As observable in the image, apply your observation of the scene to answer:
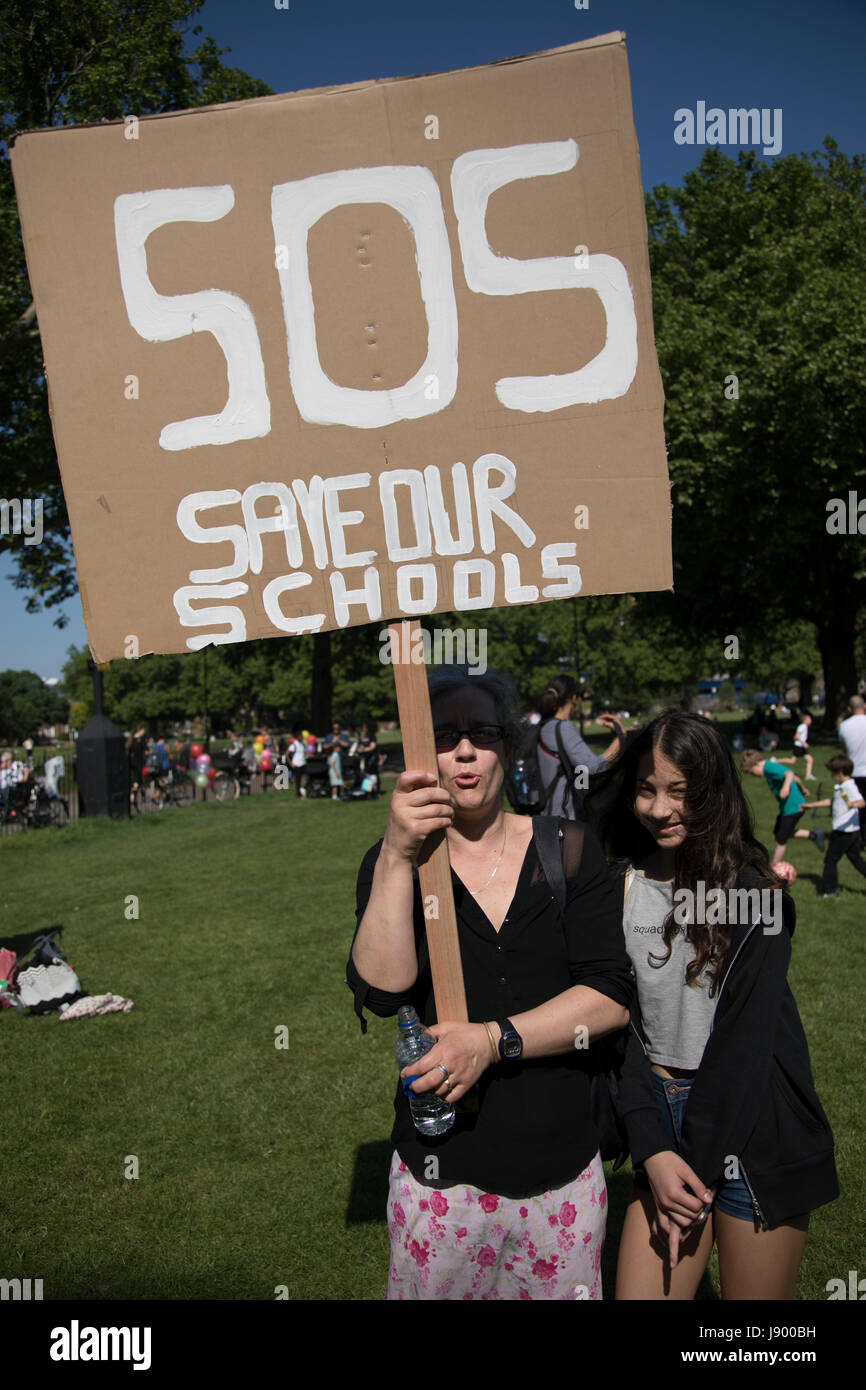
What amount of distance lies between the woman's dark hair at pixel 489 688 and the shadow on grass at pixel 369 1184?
2.56 m

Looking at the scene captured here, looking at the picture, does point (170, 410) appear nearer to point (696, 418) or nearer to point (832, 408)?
point (696, 418)

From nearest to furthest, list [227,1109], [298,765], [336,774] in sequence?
1. [227,1109]
2. [336,774]
3. [298,765]

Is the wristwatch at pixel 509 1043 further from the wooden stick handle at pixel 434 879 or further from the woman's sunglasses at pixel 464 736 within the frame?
the woman's sunglasses at pixel 464 736

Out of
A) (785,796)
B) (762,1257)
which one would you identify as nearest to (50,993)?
(762,1257)

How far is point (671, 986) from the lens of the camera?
257 centimetres

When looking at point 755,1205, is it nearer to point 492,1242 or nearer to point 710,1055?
point 710,1055

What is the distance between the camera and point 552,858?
2.37 meters

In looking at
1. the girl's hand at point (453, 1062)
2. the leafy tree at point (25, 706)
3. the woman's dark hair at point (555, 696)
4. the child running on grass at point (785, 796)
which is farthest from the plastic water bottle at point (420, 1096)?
the leafy tree at point (25, 706)

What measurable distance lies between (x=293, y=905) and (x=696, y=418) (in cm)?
1882

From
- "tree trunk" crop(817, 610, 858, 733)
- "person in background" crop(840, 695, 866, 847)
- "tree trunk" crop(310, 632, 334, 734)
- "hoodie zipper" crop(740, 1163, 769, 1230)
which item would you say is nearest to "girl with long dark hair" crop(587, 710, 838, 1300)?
"hoodie zipper" crop(740, 1163, 769, 1230)

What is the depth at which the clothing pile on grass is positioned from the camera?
23.9 ft

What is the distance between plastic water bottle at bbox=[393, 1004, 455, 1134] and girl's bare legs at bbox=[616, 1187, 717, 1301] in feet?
2.35

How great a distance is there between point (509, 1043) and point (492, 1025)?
5 cm

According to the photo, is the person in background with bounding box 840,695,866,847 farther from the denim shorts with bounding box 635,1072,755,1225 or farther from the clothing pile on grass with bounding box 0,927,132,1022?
the denim shorts with bounding box 635,1072,755,1225
